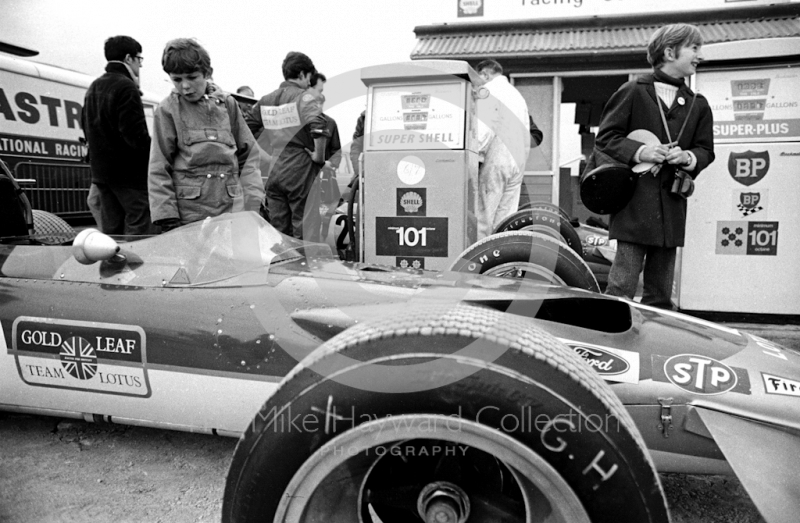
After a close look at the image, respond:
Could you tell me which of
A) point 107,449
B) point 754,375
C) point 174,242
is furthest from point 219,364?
point 754,375

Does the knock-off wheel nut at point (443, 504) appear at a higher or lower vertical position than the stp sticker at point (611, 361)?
lower

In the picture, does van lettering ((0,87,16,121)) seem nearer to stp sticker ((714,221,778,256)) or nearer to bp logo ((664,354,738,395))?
bp logo ((664,354,738,395))

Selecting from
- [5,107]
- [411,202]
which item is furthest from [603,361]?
[5,107]

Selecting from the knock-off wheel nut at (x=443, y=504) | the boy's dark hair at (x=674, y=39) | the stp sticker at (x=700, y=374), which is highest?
the boy's dark hair at (x=674, y=39)

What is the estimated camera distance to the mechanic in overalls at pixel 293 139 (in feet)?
16.2

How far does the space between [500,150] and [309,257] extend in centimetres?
314

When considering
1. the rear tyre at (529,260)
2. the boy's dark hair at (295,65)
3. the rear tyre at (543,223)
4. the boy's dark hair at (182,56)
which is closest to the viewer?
the rear tyre at (529,260)

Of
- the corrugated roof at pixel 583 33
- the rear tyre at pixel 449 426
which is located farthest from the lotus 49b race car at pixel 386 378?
the corrugated roof at pixel 583 33

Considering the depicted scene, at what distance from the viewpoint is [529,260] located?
3133 millimetres

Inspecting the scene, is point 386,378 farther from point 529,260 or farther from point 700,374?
point 529,260

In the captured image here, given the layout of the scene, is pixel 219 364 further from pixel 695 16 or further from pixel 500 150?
pixel 695 16

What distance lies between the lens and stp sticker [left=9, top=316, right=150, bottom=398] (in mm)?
2139

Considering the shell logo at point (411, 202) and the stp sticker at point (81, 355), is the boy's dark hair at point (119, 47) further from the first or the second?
the stp sticker at point (81, 355)

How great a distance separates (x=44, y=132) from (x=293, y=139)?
3877 mm
